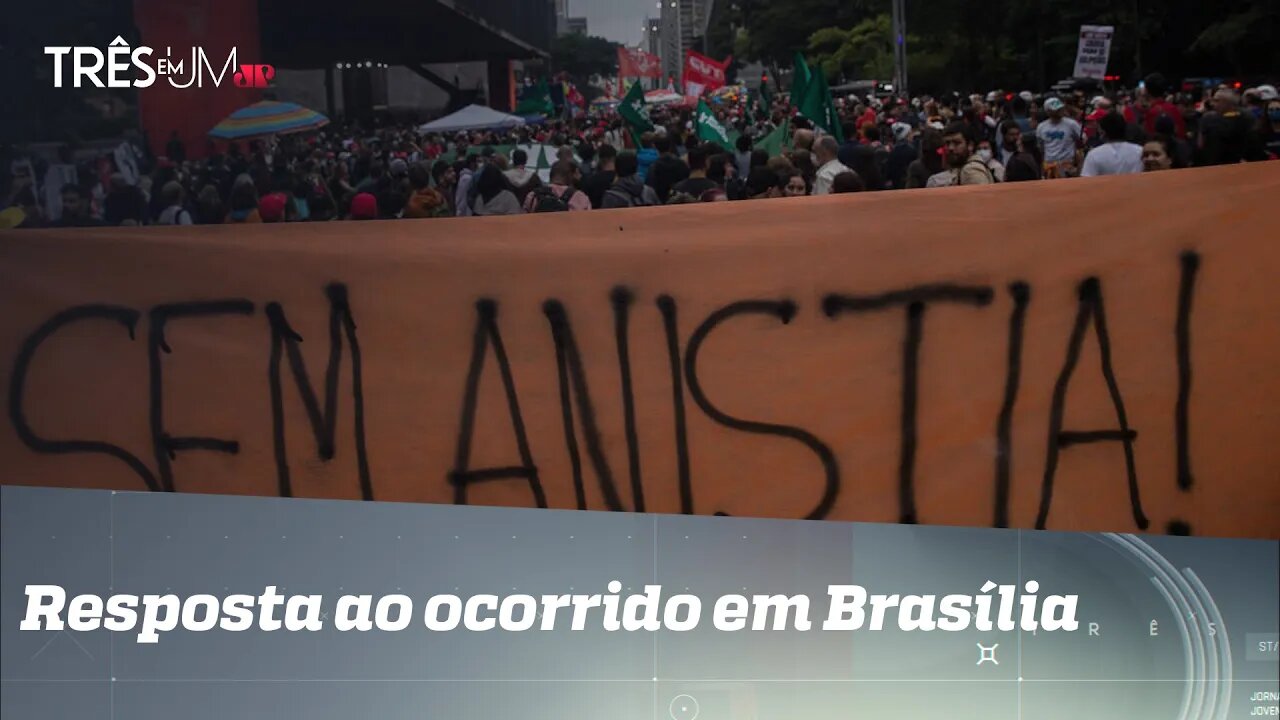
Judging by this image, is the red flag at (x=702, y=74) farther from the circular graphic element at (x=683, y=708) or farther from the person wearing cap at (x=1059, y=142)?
the circular graphic element at (x=683, y=708)

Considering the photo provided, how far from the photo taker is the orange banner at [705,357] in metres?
4.81

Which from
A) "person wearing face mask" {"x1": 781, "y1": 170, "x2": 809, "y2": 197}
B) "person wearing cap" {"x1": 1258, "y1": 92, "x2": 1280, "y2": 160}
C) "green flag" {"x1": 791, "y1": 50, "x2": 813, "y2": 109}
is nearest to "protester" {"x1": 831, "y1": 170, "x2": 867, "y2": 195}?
"person wearing face mask" {"x1": 781, "y1": 170, "x2": 809, "y2": 197}

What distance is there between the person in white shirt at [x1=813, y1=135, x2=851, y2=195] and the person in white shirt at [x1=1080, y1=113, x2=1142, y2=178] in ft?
4.57

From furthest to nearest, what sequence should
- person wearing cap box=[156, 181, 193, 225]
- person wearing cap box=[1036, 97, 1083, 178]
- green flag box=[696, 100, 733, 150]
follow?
green flag box=[696, 100, 733, 150]
person wearing cap box=[1036, 97, 1083, 178]
person wearing cap box=[156, 181, 193, 225]

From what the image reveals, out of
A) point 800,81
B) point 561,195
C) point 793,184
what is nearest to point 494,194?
point 561,195

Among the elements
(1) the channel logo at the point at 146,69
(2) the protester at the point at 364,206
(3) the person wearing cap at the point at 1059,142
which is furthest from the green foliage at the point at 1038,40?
(2) the protester at the point at 364,206

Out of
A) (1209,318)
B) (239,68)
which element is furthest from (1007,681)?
(239,68)

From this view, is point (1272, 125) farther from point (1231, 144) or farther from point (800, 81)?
point (1231, 144)

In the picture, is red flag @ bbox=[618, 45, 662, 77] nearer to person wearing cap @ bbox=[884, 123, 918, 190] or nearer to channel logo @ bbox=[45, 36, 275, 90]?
channel logo @ bbox=[45, 36, 275, 90]

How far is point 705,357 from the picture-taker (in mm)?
4914

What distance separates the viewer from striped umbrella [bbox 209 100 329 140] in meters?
20.7

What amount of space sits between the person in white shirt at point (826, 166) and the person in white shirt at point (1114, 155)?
4.57 ft

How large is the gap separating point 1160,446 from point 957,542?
0.65 m

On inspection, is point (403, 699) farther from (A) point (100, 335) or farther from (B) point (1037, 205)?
(B) point (1037, 205)
